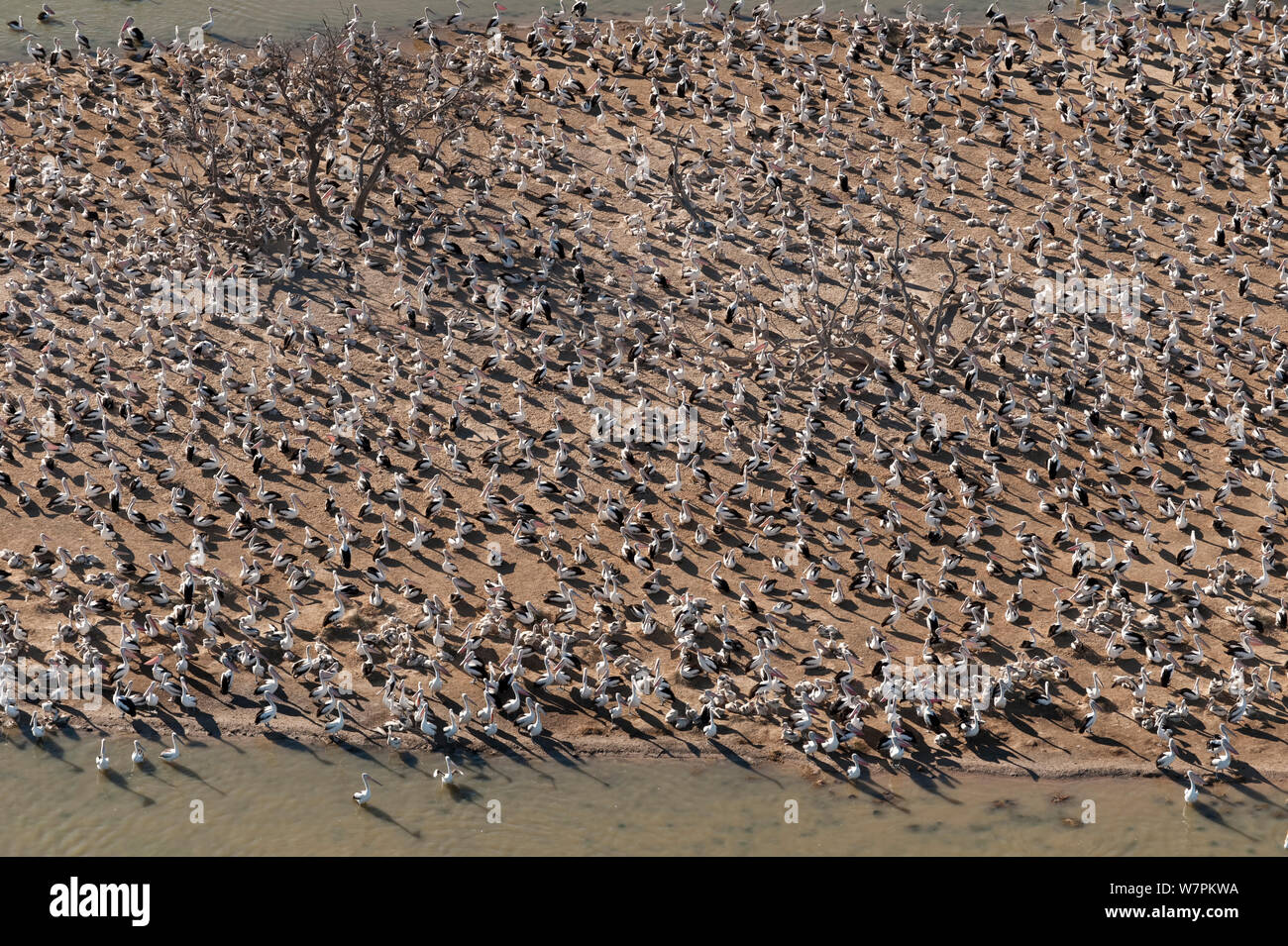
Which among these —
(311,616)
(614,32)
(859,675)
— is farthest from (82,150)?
(859,675)

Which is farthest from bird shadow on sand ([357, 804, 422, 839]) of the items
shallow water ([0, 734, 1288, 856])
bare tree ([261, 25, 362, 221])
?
bare tree ([261, 25, 362, 221])

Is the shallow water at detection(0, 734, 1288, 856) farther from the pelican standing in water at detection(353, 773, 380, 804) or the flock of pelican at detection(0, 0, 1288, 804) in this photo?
the flock of pelican at detection(0, 0, 1288, 804)

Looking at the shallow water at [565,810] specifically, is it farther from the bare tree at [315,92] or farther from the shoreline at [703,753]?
the bare tree at [315,92]

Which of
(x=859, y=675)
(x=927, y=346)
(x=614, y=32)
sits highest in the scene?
(x=614, y=32)

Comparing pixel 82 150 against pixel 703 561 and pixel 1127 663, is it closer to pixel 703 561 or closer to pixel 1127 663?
pixel 703 561

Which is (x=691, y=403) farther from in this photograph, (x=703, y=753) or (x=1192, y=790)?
(x=1192, y=790)

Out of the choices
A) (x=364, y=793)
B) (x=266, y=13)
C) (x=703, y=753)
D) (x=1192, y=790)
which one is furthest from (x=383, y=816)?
(x=266, y=13)
